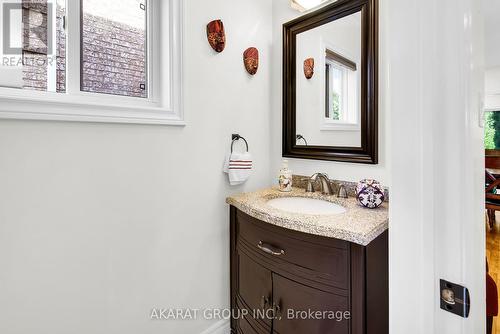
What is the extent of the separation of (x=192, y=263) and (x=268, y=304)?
49 centimetres

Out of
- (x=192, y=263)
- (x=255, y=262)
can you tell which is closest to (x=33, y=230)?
(x=192, y=263)

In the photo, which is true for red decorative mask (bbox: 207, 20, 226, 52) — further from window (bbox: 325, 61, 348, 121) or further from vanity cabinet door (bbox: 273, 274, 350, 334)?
vanity cabinet door (bbox: 273, 274, 350, 334)

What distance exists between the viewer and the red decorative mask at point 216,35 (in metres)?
1.49

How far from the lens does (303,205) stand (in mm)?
1566

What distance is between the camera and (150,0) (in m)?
1.39

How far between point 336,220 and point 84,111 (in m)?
1.13

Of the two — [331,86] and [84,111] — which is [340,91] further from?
[84,111]

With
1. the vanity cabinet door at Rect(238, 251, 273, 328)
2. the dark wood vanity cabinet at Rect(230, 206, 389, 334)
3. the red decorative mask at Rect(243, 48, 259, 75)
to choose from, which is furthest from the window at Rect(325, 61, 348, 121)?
the vanity cabinet door at Rect(238, 251, 273, 328)

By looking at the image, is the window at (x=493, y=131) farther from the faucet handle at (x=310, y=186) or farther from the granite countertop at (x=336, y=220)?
the granite countertop at (x=336, y=220)

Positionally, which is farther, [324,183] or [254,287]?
[324,183]

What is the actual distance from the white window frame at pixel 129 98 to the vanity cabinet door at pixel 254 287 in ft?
2.75

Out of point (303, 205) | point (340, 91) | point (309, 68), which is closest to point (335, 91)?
point (340, 91)

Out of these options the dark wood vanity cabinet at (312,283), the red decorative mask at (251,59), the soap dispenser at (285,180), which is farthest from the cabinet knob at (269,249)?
the red decorative mask at (251,59)

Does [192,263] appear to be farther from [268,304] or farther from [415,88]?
[415,88]
